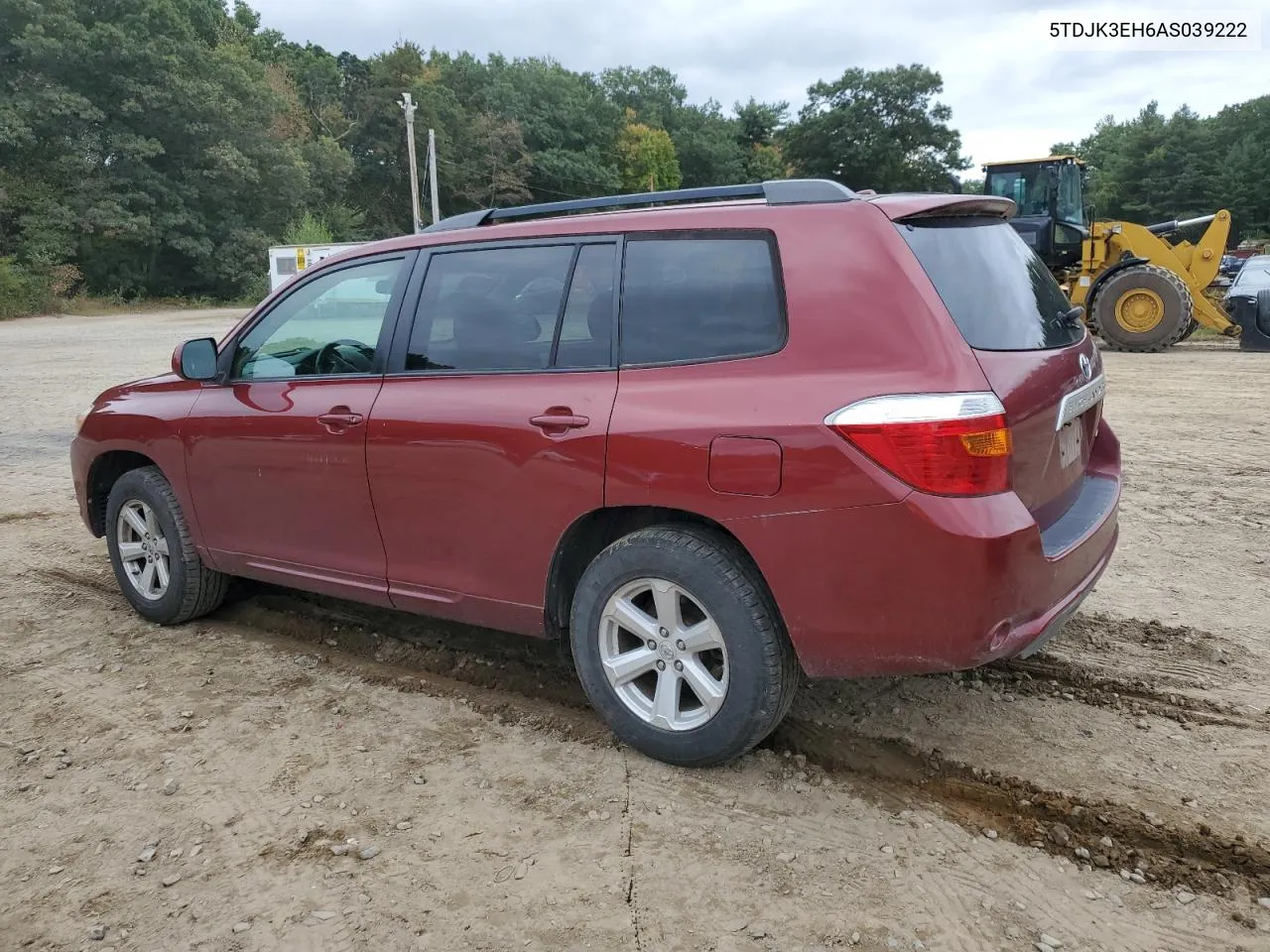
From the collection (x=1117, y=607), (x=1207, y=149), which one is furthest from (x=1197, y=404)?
(x=1207, y=149)

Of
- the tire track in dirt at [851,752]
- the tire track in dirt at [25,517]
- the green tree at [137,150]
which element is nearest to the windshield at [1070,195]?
the tire track in dirt at [851,752]

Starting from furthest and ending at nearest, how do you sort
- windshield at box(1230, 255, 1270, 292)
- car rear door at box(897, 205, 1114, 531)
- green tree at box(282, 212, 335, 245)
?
green tree at box(282, 212, 335, 245) < windshield at box(1230, 255, 1270, 292) < car rear door at box(897, 205, 1114, 531)

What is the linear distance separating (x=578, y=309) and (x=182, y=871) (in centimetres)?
210

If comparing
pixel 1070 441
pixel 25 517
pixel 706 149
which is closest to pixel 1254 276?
pixel 1070 441

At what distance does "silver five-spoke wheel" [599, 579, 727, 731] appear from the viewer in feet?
10.1

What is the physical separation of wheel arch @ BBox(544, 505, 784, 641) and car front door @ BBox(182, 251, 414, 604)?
0.82 meters

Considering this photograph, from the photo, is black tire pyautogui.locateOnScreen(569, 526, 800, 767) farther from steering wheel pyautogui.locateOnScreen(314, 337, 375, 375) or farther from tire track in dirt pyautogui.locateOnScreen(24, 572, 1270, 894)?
steering wheel pyautogui.locateOnScreen(314, 337, 375, 375)

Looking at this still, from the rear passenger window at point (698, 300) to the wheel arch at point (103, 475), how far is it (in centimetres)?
292

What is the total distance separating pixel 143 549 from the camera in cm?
474

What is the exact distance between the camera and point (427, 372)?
3664 mm

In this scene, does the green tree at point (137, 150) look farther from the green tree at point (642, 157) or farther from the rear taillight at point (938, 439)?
the rear taillight at point (938, 439)

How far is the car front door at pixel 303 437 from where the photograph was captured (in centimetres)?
383

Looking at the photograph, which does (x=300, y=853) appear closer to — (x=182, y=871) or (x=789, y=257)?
(x=182, y=871)

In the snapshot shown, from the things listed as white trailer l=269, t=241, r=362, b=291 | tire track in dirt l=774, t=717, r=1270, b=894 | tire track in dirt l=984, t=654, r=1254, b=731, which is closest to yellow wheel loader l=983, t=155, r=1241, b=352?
tire track in dirt l=984, t=654, r=1254, b=731
